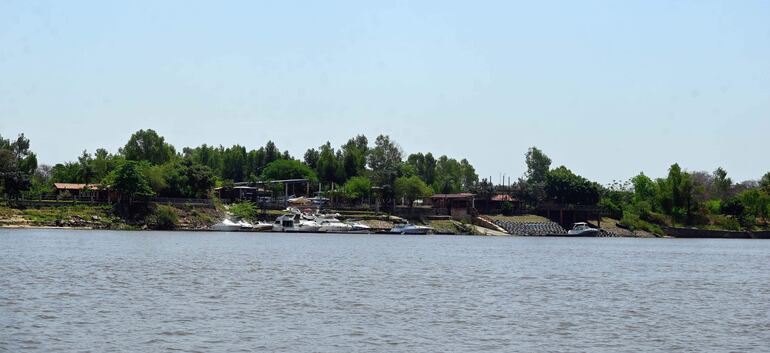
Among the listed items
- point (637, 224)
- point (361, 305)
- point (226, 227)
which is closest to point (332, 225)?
point (226, 227)

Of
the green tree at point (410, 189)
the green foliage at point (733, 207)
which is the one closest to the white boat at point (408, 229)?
the green tree at point (410, 189)

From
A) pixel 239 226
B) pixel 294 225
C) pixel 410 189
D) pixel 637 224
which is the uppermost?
pixel 410 189

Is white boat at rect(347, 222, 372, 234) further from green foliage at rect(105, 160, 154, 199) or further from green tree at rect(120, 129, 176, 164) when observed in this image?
green tree at rect(120, 129, 176, 164)

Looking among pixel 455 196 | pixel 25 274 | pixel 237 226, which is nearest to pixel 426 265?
pixel 25 274

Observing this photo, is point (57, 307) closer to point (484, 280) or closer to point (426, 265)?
point (484, 280)

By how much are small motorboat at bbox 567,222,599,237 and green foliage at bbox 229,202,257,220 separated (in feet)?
167

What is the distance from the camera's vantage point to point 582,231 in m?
149

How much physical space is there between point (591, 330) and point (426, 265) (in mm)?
29994

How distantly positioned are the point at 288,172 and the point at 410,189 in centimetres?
3706

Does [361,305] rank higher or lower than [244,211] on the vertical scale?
lower

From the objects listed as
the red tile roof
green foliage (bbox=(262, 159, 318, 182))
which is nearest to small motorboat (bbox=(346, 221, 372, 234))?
the red tile roof

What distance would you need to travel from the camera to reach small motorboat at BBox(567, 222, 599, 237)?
14888 centimetres

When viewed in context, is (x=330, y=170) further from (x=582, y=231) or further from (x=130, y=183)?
(x=130, y=183)

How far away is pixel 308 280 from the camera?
46.8 metres
